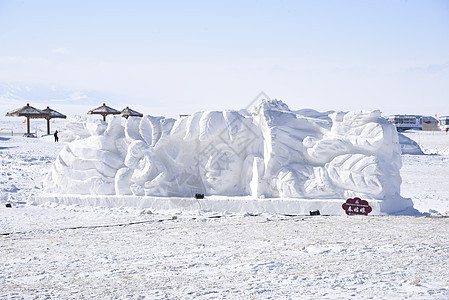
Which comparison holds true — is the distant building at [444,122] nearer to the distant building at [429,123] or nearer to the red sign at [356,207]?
the distant building at [429,123]

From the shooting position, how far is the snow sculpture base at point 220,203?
323 inches

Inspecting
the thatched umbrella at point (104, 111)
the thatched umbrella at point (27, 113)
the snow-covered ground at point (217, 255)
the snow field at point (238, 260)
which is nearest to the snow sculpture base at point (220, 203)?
the snow-covered ground at point (217, 255)

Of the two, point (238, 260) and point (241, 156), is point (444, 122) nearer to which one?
point (241, 156)

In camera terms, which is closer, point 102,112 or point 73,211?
point 73,211

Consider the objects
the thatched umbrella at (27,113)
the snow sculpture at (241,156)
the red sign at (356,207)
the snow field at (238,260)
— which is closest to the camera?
the snow field at (238,260)

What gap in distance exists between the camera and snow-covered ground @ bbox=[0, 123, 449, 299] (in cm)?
430

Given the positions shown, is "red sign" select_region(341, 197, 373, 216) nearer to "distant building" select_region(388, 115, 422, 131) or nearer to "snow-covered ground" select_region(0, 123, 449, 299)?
"snow-covered ground" select_region(0, 123, 449, 299)

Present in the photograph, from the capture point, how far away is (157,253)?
18.8 ft

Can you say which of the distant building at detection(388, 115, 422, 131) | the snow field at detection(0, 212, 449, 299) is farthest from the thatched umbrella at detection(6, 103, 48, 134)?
the distant building at detection(388, 115, 422, 131)

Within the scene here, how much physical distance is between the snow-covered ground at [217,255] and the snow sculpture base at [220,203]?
214 millimetres

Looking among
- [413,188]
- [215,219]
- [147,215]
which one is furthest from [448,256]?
[413,188]

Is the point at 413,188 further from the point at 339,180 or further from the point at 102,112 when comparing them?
the point at 102,112

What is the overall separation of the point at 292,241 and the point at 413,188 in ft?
23.5

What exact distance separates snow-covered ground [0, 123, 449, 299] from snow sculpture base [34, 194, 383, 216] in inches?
8.4
